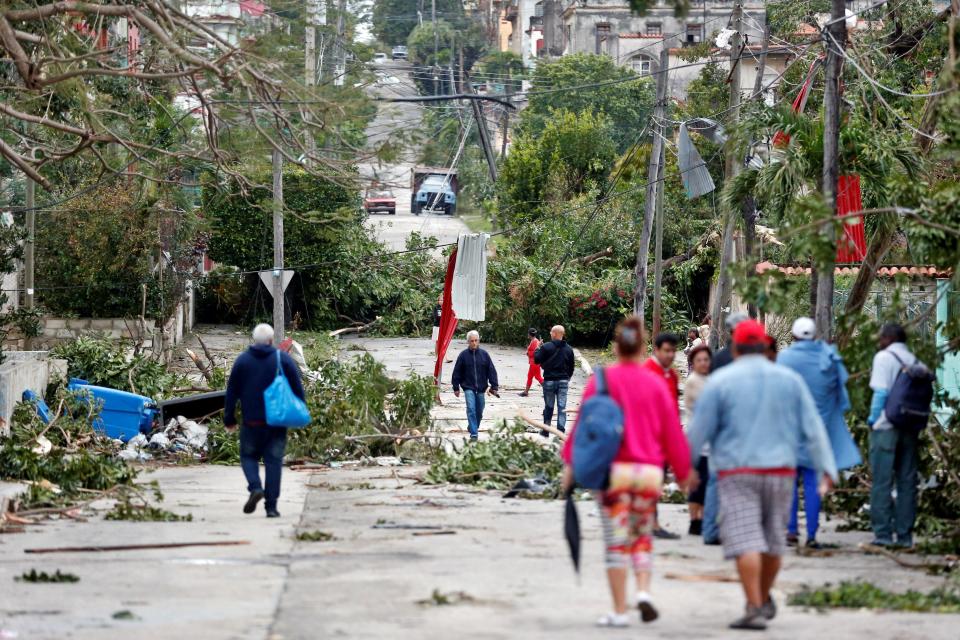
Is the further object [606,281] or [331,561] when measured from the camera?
[606,281]

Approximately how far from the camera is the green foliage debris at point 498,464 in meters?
15.3

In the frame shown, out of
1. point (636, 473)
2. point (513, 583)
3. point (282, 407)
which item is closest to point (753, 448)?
point (636, 473)

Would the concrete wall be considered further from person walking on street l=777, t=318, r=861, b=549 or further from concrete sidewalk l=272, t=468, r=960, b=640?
person walking on street l=777, t=318, r=861, b=549

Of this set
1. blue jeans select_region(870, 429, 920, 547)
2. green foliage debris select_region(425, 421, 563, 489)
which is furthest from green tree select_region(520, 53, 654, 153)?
blue jeans select_region(870, 429, 920, 547)

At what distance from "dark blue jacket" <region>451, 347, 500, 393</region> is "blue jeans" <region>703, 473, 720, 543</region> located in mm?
10788

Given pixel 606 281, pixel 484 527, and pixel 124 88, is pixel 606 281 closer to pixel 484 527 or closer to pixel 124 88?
pixel 124 88

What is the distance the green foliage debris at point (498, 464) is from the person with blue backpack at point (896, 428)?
490 cm

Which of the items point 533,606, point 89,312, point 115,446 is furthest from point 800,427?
point 89,312

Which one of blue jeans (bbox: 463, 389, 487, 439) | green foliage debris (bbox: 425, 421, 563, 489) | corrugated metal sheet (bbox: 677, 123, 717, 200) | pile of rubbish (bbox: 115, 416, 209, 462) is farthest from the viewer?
corrugated metal sheet (bbox: 677, 123, 717, 200)

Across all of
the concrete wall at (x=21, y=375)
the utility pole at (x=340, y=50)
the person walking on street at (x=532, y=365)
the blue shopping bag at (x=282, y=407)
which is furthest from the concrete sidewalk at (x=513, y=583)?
the person walking on street at (x=532, y=365)

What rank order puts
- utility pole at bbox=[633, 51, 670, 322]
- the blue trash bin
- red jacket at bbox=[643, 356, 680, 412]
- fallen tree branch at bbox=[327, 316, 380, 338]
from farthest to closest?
1. fallen tree branch at bbox=[327, 316, 380, 338]
2. utility pole at bbox=[633, 51, 670, 322]
3. the blue trash bin
4. red jacket at bbox=[643, 356, 680, 412]

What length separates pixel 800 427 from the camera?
7.47 meters

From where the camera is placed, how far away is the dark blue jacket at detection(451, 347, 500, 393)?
21312 millimetres

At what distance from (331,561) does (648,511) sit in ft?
10.5
